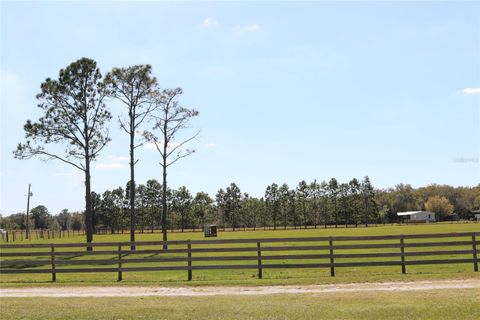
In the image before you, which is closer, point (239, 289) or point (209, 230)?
point (239, 289)

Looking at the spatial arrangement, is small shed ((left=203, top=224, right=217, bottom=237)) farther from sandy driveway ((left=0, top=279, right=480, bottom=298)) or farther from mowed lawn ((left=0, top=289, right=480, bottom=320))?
mowed lawn ((left=0, top=289, right=480, bottom=320))

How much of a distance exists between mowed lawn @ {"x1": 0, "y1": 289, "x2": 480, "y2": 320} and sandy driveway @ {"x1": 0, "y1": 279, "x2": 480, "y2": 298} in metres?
0.90

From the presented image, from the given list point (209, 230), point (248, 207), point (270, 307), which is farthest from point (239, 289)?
point (248, 207)

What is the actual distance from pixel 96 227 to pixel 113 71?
96376mm

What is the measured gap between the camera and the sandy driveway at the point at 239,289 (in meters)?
13.3

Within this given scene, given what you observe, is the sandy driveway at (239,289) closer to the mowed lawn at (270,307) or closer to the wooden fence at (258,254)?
the mowed lawn at (270,307)

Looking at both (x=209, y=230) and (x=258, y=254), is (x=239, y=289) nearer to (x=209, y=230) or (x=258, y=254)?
(x=258, y=254)

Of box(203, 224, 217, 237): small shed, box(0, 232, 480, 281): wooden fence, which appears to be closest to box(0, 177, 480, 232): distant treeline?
box(203, 224, 217, 237): small shed

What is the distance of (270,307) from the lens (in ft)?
35.1

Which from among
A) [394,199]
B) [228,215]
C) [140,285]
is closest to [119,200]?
[228,215]

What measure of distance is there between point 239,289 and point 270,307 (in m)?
3.61

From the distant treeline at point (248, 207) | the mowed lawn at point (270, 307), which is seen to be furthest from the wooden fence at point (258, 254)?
the distant treeline at point (248, 207)

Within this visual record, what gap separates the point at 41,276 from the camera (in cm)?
2067

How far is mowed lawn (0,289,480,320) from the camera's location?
9763mm
